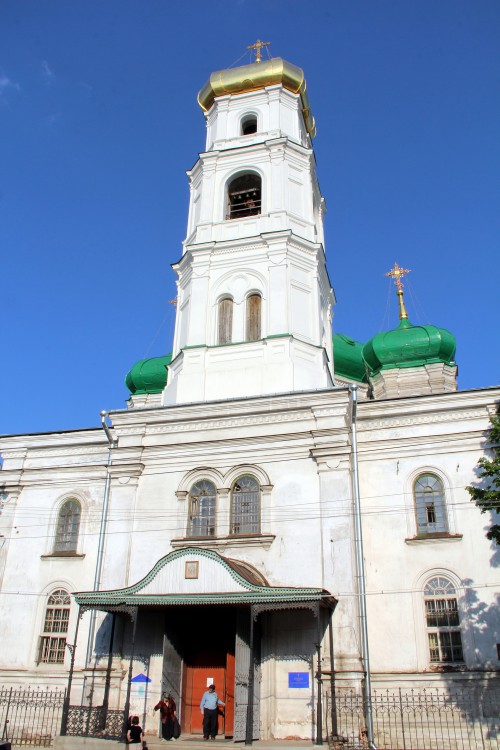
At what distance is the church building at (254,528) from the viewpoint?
1346 cm

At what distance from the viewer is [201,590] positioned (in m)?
13.4

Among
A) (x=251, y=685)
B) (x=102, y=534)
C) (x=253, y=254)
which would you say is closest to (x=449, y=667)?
(x=251, y=685)

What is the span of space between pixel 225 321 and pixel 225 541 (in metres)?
6.10

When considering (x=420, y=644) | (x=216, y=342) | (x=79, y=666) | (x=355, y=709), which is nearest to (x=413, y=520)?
(x=420, y=644)

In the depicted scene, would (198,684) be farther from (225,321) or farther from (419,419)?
(225,321)

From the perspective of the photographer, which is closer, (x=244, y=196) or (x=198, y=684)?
(x=198, y=684)

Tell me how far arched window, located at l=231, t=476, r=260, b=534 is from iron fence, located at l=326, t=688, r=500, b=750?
3782 millimetres

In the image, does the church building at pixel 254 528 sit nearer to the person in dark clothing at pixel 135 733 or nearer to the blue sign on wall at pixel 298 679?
the blue sign on wall at pixel 298 679

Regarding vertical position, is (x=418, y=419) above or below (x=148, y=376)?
A: below

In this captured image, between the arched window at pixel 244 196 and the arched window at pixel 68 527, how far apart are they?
9.17m

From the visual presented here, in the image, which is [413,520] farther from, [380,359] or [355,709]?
[380,359]

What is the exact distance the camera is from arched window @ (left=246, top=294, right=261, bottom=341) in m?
17.9

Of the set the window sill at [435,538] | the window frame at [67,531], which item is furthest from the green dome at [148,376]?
the window sill at [435,538]

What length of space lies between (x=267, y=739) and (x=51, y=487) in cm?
805
